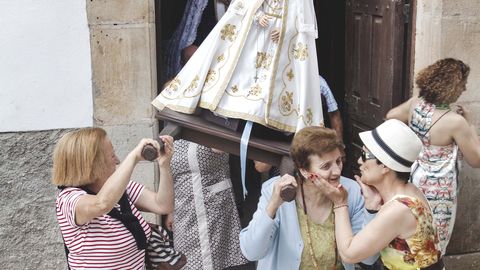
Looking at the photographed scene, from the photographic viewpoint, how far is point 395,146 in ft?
12.0

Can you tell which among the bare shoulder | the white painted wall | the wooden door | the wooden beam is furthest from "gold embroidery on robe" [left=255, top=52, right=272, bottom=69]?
the wooden door

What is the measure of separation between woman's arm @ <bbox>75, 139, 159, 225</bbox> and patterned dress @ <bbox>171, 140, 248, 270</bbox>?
4.71 ft

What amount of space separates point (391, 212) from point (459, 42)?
262 cm

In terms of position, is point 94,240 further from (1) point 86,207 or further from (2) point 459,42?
(2) point 459,42

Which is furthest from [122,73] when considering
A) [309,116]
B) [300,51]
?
[309,116]

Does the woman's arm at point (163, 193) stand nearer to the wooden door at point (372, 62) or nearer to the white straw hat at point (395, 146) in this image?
the white straw hat at point (395, 146)

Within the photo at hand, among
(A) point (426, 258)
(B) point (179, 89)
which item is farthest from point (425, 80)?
(A) point (426, 258)

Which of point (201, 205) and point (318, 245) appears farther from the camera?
point (201, 205)

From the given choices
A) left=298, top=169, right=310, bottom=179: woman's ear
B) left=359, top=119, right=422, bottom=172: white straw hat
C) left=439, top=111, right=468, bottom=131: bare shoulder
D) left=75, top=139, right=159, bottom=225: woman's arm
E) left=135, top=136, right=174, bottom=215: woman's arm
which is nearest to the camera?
left=359, top=119, right=422, bottom=172: white straw hat

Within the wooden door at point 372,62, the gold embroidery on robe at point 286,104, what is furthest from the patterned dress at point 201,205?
the wooden door at point 372,62

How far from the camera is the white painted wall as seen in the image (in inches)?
217

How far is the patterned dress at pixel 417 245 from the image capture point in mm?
3559

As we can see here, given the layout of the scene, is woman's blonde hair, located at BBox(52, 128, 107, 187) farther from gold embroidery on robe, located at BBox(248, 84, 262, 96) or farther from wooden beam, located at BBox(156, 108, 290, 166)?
gold embroidery on robe, located at BBox(248, 84, 262, 96)

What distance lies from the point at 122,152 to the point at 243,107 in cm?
147
